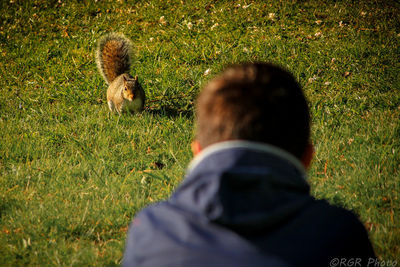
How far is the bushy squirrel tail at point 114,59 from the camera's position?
177 inches

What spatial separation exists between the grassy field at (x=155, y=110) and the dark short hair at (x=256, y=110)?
113cm

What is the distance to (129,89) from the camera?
145 inches

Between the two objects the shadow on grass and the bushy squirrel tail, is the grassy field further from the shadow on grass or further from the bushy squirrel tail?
the bushy squirrel tail

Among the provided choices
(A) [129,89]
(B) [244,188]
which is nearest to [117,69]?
(A) [129,89]

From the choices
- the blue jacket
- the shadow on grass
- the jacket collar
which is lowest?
the shadow on grass

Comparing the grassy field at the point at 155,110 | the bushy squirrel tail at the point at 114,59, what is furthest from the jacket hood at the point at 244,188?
the bushy squirrel tail at the point at 114,59

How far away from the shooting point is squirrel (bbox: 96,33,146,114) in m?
3.73

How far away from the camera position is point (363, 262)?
3.06 ft

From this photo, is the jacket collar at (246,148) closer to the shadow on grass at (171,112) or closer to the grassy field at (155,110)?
the grassy field at (155,110)

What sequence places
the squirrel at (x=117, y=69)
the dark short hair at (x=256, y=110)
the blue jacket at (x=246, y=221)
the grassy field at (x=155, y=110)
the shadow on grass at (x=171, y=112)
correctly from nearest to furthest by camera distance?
the blue jacket at (x=246, y=221)
the dark short hair at (x=256, y=110)
the grassy field at (x=155, y=110)
the shadow on grass at (x=171, y=112)
the squirrel at (x=117, y=69)

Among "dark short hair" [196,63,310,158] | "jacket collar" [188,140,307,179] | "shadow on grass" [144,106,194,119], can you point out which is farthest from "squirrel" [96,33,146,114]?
"jacket collar" [188,140,307,179]

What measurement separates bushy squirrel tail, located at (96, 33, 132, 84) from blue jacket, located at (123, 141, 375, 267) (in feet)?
12.6

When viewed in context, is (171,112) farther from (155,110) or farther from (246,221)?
(246,221)

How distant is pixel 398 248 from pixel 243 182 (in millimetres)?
1302
